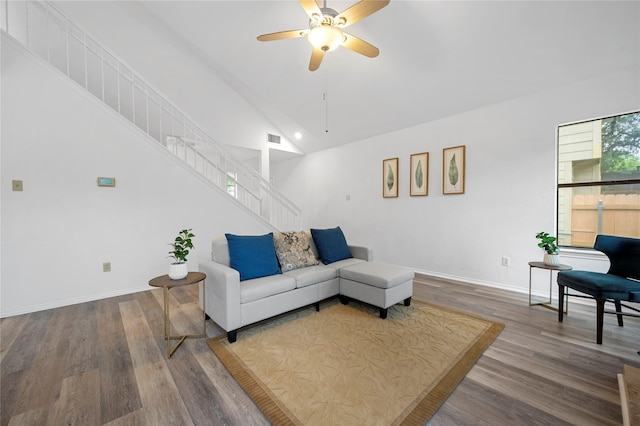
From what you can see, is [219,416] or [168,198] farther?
[168,198]

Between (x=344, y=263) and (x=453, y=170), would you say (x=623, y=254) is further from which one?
(x=344, y=263)

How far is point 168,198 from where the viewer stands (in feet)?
12.8

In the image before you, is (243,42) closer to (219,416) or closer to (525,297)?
(219,416)

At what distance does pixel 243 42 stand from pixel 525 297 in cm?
562

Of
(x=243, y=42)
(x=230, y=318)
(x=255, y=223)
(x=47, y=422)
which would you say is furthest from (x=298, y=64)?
(x=47, y=422)

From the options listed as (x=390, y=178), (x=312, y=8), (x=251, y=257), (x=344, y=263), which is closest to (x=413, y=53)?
(x=312, y=8)

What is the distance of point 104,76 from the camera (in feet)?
14.8

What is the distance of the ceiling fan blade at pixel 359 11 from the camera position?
2.05 m

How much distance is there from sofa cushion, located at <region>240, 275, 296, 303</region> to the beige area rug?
14.3 inches

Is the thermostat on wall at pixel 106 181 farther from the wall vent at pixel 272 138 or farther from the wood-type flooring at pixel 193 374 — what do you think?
the wall vent at pixel 272 138

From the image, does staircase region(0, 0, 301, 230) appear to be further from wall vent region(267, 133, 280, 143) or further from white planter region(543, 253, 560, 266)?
white planter region(543, 253, 560, 266)

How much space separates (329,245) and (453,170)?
8.03ft

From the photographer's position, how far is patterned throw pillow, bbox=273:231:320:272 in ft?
9.66

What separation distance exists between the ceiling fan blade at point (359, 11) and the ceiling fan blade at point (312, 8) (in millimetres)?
160
